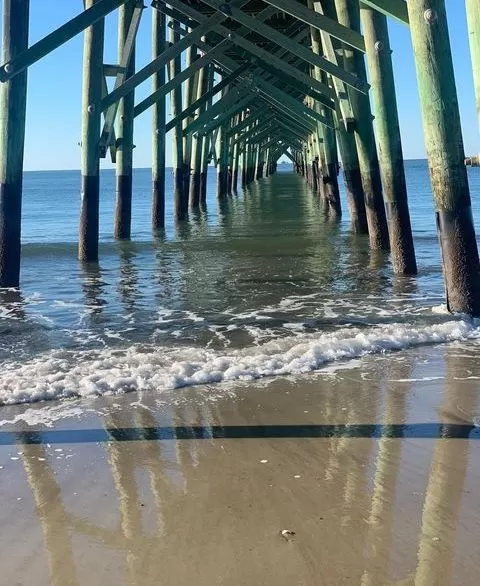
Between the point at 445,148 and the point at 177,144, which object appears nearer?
the point at 445,148

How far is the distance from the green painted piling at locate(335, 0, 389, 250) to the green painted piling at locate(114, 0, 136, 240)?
297cm

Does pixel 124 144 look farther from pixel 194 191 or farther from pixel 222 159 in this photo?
pixel 222 159

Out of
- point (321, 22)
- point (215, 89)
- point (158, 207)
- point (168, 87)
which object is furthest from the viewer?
point (158, 207)

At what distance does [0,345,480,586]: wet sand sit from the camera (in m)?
1.93

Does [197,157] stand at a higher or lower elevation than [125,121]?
higher

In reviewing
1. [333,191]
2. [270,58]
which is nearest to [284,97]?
[270,58]

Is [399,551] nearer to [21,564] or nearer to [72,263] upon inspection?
[21,564]

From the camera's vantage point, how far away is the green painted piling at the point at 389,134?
666cm

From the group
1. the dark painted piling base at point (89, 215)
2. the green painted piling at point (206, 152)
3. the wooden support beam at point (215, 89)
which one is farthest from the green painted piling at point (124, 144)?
the green painted piling at point (206, 152)

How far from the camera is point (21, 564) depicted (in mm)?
1963

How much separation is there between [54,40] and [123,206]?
4.86 meters

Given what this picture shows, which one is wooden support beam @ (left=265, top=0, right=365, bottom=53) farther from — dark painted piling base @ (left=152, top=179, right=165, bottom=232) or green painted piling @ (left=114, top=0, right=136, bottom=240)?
dark painted piling base @ (left=152, top=179, right=165, bottom=232)

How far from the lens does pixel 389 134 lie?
22.6ft

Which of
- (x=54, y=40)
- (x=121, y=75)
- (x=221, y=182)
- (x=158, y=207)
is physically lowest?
(x=54, y=40)
